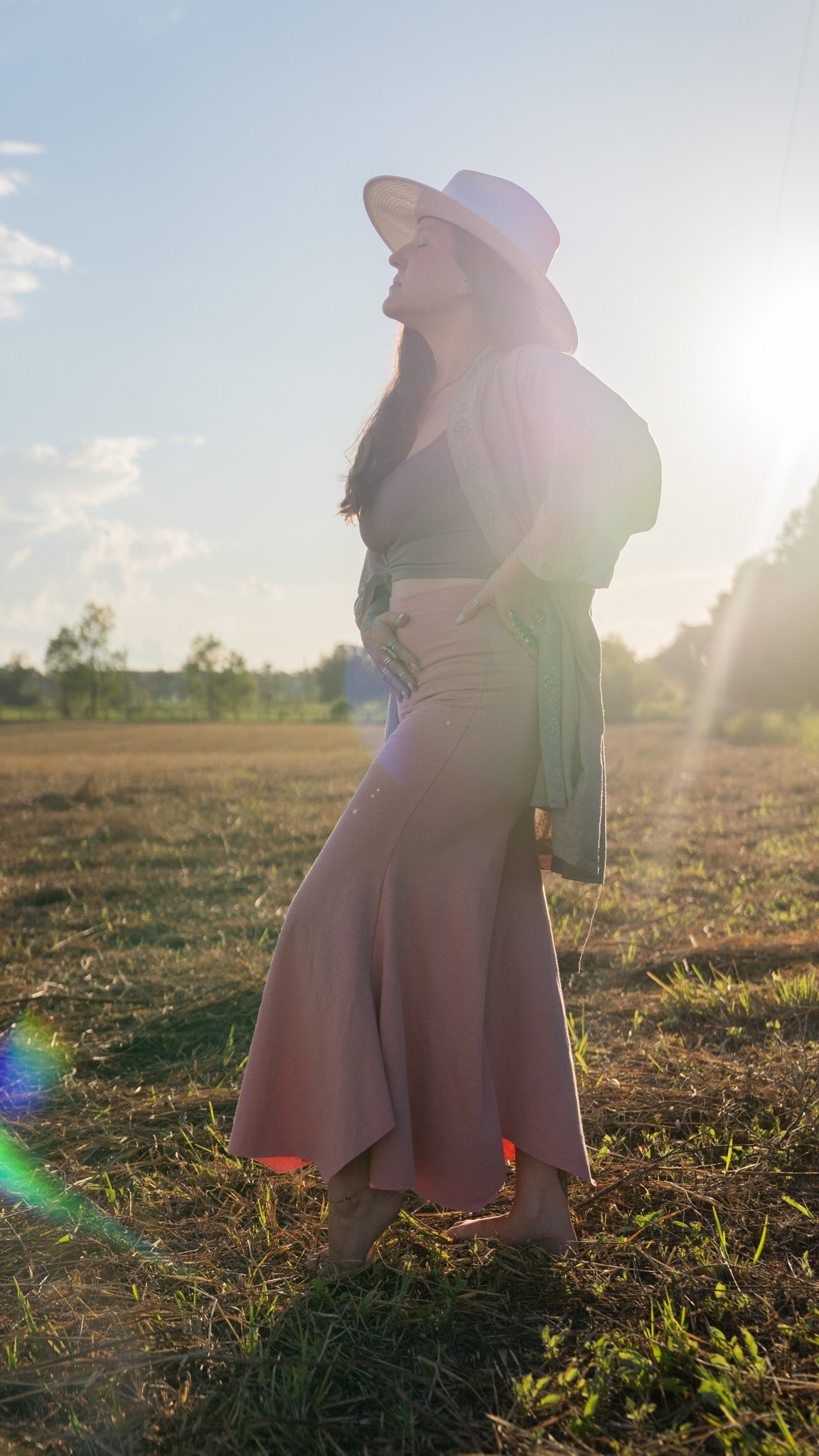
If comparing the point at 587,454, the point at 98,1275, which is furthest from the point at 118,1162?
the point at 587,454

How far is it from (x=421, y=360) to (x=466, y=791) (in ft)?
3.55

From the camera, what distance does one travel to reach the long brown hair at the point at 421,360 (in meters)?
2.17

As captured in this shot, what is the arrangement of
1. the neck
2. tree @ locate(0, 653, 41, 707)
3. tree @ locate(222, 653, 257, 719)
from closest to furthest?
the neck → tree @ locate(0, 653, 41, 707) → tree @ locate(222, 653, 257, 719)

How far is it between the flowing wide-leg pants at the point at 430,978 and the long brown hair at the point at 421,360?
13.3 inches

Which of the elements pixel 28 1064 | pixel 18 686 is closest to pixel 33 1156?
pixel 28 1064

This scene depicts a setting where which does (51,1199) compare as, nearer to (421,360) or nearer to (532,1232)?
(532,1232)

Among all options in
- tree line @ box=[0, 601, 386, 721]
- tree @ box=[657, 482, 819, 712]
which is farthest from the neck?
tree line @ box=[0, 601, 386, 721]

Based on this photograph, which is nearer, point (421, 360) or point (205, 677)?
point (421, 360)

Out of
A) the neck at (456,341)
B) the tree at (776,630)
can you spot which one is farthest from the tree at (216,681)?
the neck at (456,341)

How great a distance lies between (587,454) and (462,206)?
0.64m

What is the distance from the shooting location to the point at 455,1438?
1.44 m

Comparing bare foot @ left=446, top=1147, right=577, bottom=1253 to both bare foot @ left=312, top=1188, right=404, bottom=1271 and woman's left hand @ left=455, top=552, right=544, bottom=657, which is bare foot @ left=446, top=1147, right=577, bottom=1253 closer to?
bare foot @ left=312, top=1188, right=404, bottom=1271

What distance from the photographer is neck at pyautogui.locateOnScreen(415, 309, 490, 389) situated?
7.32ft

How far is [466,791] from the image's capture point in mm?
1972
